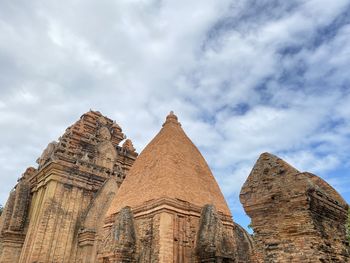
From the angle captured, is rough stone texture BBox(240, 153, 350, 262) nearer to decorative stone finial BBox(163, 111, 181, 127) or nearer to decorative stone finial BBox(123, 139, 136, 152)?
decorative stone finial BBox(163, 111, 181, 127)

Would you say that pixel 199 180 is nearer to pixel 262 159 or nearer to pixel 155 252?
pixel 155 252

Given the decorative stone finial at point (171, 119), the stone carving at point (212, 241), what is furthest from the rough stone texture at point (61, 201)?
the stone carving at point (212, 241)

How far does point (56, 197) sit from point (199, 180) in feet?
28.5

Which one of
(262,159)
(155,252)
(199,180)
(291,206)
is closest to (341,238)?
(291,206)

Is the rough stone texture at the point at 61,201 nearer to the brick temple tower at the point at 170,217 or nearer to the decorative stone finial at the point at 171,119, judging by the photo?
the brick temple tower at the point at 170,217

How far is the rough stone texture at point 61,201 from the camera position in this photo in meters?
15.1

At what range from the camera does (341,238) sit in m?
6.02

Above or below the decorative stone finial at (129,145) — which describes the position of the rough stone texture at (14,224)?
below

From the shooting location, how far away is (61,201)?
1630 centimetres

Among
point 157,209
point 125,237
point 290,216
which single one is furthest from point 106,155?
point 290,216

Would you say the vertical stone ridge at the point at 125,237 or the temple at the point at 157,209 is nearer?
the temple at the point at 157,209

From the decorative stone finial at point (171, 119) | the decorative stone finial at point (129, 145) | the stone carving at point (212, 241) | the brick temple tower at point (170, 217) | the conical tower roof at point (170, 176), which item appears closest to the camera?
the stone carving at point (212, 241)

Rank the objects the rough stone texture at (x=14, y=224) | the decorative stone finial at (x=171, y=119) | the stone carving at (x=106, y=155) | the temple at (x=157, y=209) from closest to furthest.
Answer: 1. the temple at (x=157, y=209)
2. the decorative stone finial at (x=171, y=119)
3. the rough stone texture at (x=14, y=224)
4. the stone carving at (x=106, y=155)

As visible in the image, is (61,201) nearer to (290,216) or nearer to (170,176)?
(170,176)
